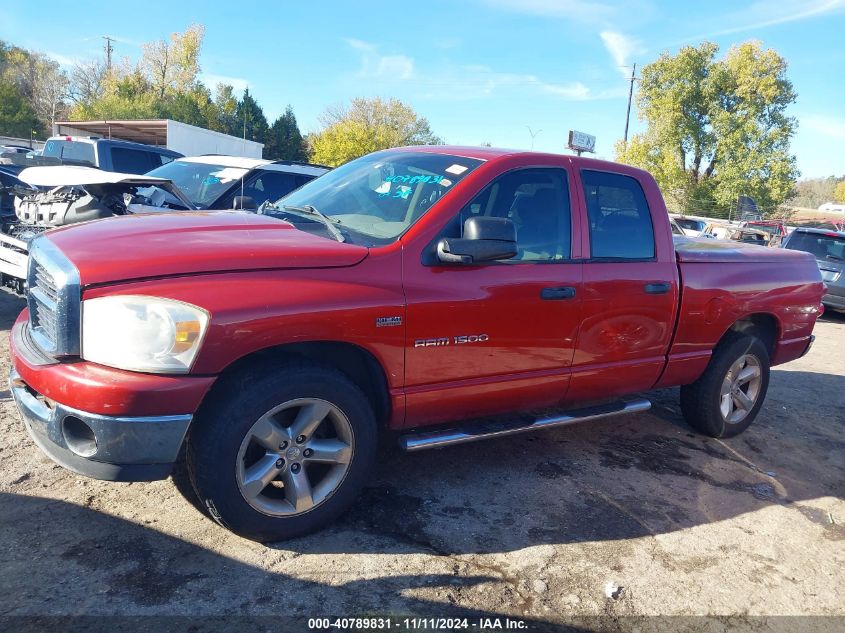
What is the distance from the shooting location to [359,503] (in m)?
3.36

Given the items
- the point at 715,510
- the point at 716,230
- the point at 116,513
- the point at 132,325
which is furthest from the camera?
the point at 716,230

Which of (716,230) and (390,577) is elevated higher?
(716,230)

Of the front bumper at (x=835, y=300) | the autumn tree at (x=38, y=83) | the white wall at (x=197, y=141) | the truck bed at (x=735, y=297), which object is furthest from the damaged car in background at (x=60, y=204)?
the autumn tree at (x=38, y=83)

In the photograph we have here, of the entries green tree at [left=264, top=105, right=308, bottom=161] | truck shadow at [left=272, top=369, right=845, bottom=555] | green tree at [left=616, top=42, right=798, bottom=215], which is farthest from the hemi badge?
green tree at [left=264, top=105, right=308, bottom=161]

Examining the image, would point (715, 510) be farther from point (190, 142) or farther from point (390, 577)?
point (190, 142)

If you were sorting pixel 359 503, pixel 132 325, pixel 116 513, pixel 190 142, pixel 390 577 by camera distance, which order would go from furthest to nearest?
pixel 190 142, pixel 359 503, pixel 116 513, pixel 390 577, pixel 132 325

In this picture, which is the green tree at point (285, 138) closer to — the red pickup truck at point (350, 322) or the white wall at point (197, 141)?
the white wall at point (197, 141)

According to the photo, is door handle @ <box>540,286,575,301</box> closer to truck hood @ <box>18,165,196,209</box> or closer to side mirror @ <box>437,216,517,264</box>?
side mirror @ <box>437,216,517,264</box>

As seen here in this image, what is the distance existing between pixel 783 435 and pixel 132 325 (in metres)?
5.05

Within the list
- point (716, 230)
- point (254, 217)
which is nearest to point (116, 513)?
point (254, 217)

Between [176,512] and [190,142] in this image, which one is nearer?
[176,512]

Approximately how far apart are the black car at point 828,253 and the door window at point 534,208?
981cm

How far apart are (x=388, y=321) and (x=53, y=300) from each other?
1.44m

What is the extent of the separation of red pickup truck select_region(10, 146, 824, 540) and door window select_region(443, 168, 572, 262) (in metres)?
0.01
